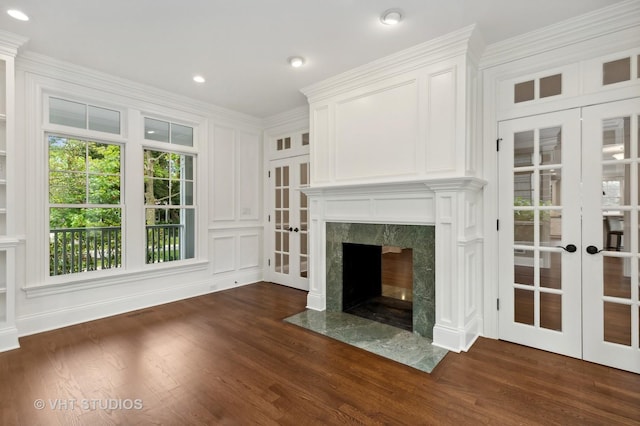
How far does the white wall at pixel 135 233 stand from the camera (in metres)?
3.13

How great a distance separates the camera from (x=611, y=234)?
98.2 inches

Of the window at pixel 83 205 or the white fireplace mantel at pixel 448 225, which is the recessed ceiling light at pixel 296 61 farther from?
the window at pixel 83 205

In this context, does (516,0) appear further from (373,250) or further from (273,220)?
(273,220)

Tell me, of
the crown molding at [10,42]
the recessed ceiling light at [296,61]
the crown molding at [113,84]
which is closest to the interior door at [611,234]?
the recessed ceiling light at [296,61]

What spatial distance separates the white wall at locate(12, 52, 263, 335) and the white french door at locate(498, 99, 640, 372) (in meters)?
3.86

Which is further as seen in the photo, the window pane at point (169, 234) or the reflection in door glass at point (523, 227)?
the window pane at point (169, 234)

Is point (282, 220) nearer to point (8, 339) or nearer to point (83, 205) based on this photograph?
point (83, 205)

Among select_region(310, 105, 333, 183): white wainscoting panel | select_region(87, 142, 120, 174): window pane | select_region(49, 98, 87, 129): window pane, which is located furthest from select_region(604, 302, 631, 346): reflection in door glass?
select_region(49, 98, 87, 129): window pane

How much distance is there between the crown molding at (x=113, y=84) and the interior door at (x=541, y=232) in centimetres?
402

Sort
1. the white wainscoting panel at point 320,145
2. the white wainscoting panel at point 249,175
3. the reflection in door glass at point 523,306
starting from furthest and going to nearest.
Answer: the white wainscoting panel at point 249,175 → the white wainscoting panel at point 320,145 → the reflection in door glass at point 523,306

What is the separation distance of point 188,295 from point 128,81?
3005 mm

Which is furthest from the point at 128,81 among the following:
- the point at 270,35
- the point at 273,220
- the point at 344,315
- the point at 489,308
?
the point at 489,308

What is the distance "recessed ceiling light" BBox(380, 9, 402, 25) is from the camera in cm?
243

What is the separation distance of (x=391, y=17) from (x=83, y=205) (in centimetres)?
394
